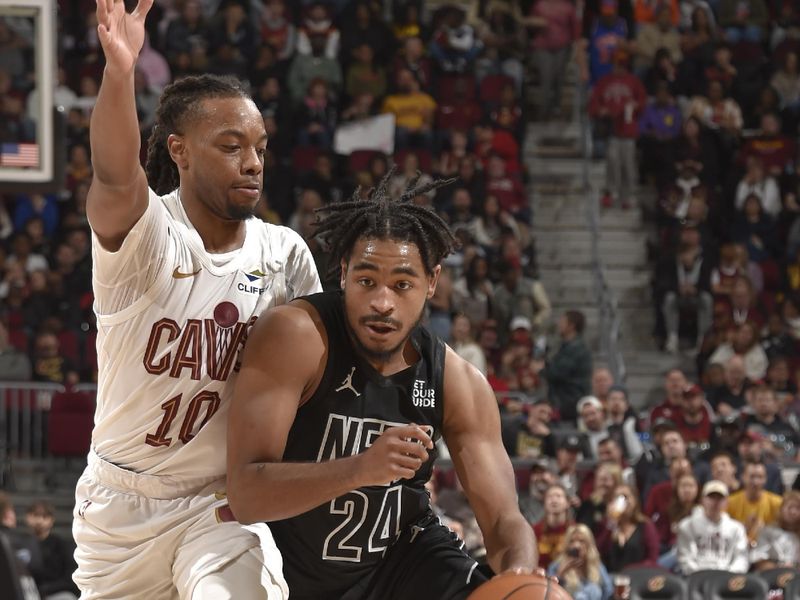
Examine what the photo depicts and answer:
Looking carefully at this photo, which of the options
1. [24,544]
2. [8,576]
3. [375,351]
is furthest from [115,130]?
[24,544]

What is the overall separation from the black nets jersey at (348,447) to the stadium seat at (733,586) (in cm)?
539

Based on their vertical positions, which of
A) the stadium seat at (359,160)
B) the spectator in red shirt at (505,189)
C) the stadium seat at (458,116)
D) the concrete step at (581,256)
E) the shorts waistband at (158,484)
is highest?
the stadium seat at (458,116)

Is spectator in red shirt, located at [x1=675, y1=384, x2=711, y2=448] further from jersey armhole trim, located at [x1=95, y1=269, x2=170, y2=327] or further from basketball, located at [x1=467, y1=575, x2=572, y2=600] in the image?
jersey armhole trim, located at [x1=95, y1=269, x2=170, y2=327]

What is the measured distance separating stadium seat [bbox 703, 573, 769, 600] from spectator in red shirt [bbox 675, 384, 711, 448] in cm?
230

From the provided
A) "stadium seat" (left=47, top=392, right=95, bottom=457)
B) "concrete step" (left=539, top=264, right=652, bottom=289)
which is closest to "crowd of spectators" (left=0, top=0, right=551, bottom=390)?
"stadium seat" (left=47, top=392, right=95, bottom=457)

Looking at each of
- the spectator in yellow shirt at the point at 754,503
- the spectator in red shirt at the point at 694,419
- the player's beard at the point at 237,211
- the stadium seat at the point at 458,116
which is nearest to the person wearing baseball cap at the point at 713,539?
the spectator in yellow shirt at the point at 754,503

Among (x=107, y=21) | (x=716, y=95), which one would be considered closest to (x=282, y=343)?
(x=107, y=21)

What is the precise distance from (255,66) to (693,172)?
15.8 ft

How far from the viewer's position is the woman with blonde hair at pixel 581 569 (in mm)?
9359

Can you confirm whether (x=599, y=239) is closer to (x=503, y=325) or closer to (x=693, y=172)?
(x=693, y=172)

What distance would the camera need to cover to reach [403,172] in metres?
13.6

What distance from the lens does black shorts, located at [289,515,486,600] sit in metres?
4.04

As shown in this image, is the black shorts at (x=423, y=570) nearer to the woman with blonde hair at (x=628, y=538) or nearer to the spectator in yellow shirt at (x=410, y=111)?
the woman with blonde hair at (x=628, y=538)

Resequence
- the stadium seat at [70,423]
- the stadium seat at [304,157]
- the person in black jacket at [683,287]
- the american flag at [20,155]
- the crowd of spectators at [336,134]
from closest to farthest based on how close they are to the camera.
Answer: the american flag at [20,155]
the stadium seat at [70,423]
the crowd of spectators at [336,134]
the person in black jacket at [683,287]
the stadium seat at [304,157]
